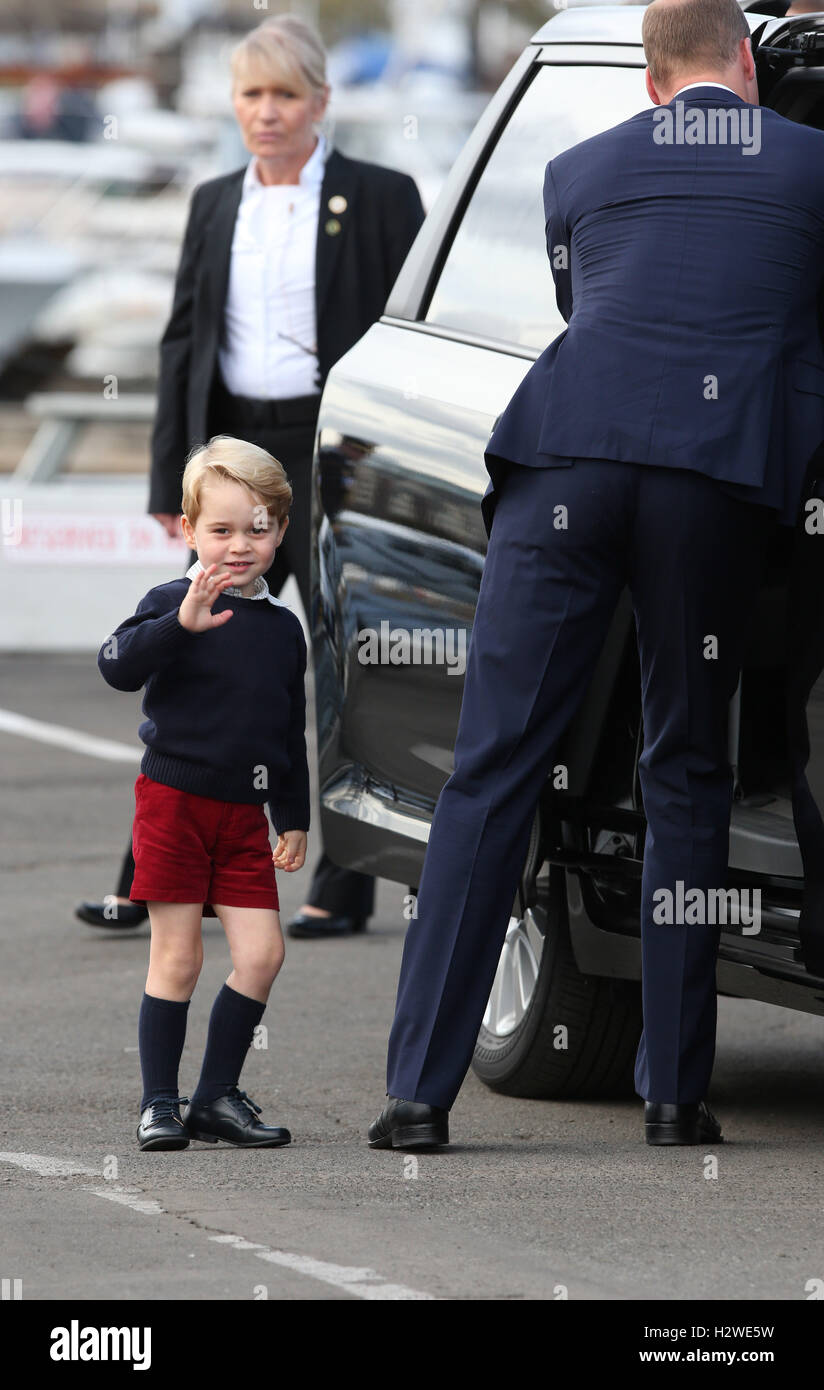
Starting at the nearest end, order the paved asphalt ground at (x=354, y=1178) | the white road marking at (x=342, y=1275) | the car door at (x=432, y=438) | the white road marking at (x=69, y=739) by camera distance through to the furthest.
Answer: the white road marking at (x=342, y=1275)
the paved asphalt ground at (x=354, y=1178)
the car door at (x=432, y=438)
the white road marking at (x=69, y=739)

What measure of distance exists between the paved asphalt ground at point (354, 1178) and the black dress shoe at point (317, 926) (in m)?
0.21

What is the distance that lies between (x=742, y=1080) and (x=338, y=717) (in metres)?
1.09

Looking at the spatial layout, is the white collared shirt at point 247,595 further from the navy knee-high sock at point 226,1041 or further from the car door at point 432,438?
the navy knee-high sock at point 226,1041

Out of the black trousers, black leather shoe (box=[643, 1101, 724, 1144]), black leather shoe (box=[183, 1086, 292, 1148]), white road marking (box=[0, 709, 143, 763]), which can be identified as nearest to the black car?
black leather shoe (box=[643, 1101, 724, 1144])

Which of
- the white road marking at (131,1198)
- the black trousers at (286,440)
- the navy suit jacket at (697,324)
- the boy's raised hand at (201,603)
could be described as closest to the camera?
the white road marking at (131,1198)

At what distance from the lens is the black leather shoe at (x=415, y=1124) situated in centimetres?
427

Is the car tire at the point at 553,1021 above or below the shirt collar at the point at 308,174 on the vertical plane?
below

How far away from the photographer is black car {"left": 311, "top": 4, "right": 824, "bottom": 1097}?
4.40 m

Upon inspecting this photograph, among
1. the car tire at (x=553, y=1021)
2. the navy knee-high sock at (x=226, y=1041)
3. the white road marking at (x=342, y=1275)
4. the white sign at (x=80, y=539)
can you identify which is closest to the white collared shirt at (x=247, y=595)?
the navy knee-high sock at (x=226, y=1041)

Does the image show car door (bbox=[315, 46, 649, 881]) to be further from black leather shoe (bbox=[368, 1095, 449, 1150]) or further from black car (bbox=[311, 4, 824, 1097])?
black leather shoe (bbox=[368, 1095, 449, 1150])

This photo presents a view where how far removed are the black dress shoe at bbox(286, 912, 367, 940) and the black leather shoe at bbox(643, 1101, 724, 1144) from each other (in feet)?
8.31

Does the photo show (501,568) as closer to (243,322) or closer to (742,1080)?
(742,1080)

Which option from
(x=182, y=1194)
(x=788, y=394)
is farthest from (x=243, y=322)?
(x=182, y=1194)
